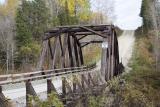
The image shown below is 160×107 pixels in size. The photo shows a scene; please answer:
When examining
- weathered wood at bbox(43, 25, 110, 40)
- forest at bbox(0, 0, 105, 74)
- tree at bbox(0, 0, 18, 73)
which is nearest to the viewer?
weathered wood at bbox(43, 25, 110, 40)

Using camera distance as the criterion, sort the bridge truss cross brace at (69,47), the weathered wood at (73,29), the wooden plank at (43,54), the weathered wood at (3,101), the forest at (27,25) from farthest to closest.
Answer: the forest at (27,25), the weathered wood at (73,29), the bridge truss cross brace at (69,47), the wooden plank at (43,54), the weathered wood at (3,101)

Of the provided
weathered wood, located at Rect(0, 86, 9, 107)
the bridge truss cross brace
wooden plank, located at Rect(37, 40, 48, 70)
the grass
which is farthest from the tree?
weathered wood, located at Rect(0, 86, 9, 107)

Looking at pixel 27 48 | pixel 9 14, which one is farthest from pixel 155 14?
pixel 27 48

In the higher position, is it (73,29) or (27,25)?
(27,25)

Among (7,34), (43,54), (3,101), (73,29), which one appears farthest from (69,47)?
(7,34)

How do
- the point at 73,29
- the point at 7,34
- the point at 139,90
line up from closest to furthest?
the point at 139,90 < the point at 73,29 < the point at 7,34

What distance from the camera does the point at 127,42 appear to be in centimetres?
9581

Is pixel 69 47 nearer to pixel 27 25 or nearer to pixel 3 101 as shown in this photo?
pixel 3 101

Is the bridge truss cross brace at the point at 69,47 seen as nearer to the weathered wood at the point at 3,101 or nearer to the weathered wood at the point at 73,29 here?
the weathered wood at the point at 73,29

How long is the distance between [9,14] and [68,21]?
36.5 ft

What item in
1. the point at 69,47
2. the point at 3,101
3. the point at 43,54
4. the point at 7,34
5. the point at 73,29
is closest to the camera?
the point at 3,101

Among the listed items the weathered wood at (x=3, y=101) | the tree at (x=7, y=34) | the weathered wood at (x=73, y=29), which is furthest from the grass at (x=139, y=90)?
the tree at (x=7, y=34)

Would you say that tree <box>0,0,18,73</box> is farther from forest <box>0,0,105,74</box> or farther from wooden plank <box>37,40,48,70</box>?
wooden plank <box>37,40,48,70</box>

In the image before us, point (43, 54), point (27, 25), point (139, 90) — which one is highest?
point (27, 25)
